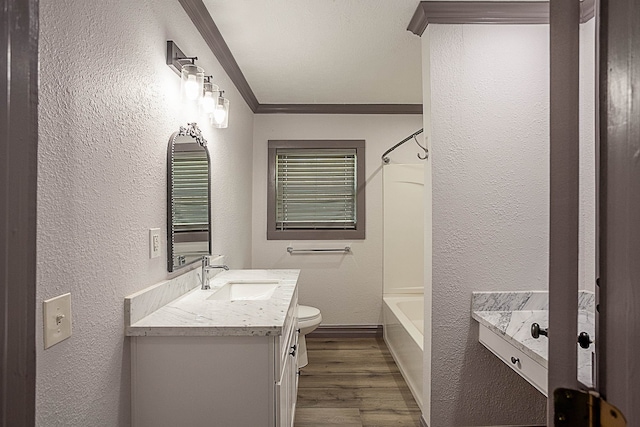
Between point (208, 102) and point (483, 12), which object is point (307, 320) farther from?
point (483, 12)

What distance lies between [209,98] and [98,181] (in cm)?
107

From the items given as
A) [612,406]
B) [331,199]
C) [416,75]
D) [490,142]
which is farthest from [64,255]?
[331,199]

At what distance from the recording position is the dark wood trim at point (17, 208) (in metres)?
0.60

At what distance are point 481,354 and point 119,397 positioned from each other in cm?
177

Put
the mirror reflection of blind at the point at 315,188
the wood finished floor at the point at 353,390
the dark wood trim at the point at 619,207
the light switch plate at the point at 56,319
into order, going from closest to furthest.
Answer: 1. the dark wood trim at the point at 619,207
2. the light switch plate at the point at 56,319
3. the wood finished floor at the point at 353,390
4. the mirror reflection of blind at the point at 315,188

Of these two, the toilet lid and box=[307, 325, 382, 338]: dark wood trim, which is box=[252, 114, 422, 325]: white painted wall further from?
the toilet lid

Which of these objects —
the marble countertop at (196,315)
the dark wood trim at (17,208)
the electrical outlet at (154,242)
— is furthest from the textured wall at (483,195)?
the dark wood trim at (17,208)

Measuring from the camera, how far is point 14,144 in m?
0.61

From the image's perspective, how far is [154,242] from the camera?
1840 mm

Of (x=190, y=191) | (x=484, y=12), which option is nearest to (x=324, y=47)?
(x=484, y=12)

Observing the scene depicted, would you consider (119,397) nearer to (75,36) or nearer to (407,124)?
(75,36)

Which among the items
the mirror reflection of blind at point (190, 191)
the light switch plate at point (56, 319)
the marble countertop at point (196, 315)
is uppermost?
the mirror reflection of blind at point (190, 191)

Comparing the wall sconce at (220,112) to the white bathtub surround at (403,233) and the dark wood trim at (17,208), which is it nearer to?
the dark wood trim at (17,208)

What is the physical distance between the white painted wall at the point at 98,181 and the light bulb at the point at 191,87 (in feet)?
0.28
